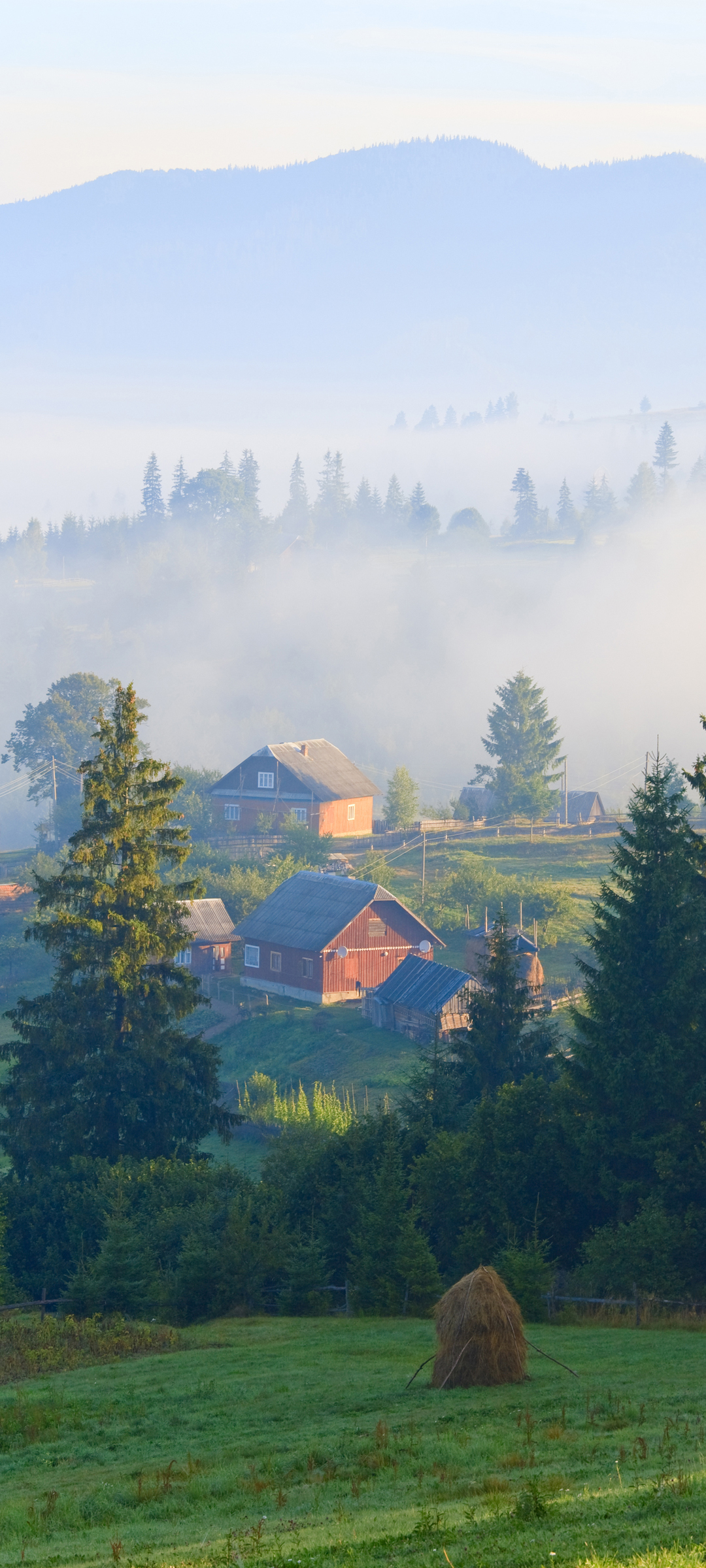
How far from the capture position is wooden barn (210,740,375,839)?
10362cm

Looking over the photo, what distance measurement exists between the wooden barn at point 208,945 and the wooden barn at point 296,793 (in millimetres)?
25093

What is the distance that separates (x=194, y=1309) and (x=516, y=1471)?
50.0 feet

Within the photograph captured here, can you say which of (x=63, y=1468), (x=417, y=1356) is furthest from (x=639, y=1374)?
(x=63, y=1468)

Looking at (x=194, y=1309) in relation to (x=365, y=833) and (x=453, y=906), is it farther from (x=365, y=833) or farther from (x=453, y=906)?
(x=365, y=833)

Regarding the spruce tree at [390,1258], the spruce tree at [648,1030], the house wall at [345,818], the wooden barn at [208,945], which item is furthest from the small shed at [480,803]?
the spruce tree at [390,1258]

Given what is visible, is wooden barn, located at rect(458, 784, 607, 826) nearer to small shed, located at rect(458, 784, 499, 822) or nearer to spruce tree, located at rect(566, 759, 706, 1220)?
small shed, located at rect(458, 784, 499, 822)

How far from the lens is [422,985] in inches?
2464

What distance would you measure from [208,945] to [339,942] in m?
10.1

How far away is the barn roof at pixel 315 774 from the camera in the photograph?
10425cm

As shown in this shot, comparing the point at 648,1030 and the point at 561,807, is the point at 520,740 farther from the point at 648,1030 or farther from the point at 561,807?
the point at 648,1030

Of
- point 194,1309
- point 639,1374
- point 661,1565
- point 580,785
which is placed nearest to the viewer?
point 661,1565

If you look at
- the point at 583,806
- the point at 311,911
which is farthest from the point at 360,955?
the point at 583,806

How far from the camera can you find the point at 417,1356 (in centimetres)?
2328

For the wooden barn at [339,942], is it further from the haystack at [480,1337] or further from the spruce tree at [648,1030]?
the haystack at [480,1337]
